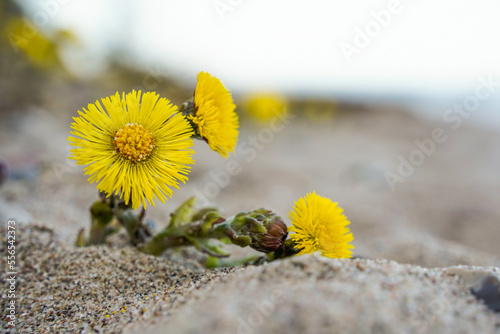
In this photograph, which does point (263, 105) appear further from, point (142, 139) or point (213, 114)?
point (142, 139)

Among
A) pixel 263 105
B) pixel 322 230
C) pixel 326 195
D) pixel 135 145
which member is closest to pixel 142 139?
pixel 135 145

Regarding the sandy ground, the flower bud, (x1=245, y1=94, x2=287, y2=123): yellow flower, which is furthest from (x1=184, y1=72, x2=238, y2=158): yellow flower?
(x1=245, y1=94, x2=287, y2=123): yellow flower

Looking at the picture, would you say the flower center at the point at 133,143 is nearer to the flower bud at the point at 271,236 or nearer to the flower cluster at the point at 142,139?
the flower cluster at the point at 142,139

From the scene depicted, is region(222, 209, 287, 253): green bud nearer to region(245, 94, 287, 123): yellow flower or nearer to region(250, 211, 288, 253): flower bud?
region(250, 211, 288, 253): flower bud

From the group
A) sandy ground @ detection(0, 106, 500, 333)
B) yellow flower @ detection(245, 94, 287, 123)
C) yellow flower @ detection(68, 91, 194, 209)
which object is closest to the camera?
sandy ground @ detection(0, 106, 500, 333)

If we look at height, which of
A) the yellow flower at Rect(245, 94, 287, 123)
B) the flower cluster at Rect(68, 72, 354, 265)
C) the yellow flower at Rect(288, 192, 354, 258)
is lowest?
the yellow flower at Rect(288, 192, 354, 258)

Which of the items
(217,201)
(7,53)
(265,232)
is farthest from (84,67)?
(265,232)
